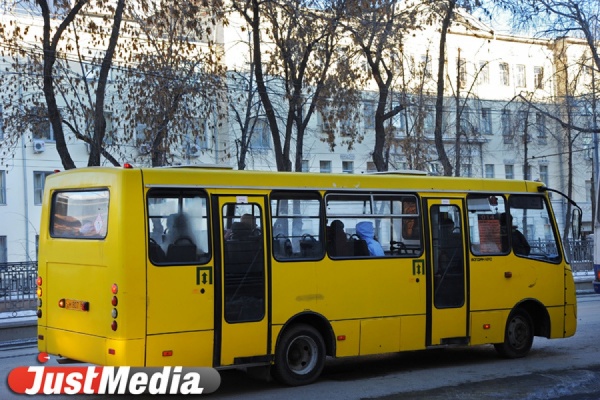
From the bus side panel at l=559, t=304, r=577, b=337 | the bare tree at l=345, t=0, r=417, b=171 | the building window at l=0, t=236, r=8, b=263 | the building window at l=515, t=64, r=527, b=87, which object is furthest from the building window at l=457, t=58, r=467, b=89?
the building window at l=0, t=236, r=8, b=263

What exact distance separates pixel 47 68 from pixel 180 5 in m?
4.75

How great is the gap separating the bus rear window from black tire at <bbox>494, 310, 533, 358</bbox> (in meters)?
6.30

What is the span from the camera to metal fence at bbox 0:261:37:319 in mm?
20375

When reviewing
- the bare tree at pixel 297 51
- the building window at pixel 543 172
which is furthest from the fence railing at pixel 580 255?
the building window at pixel 543 172

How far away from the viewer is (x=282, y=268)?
10500mm

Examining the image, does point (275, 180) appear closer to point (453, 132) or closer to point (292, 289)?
point (292, 289)

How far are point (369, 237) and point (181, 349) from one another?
3.13 metres

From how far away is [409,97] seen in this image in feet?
125

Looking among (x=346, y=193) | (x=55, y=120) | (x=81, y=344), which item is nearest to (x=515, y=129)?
(x=55, y=120)

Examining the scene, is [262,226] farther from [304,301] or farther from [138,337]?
[138,337]

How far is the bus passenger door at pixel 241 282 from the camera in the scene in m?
9.95

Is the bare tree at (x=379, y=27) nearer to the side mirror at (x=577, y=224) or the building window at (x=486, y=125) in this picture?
the side mirror at (x=577, y=224)

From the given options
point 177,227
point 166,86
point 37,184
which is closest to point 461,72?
point 166,86

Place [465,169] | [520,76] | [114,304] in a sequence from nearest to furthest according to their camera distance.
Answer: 1. [114,304]
2. [465,169]
3. [520,76]
